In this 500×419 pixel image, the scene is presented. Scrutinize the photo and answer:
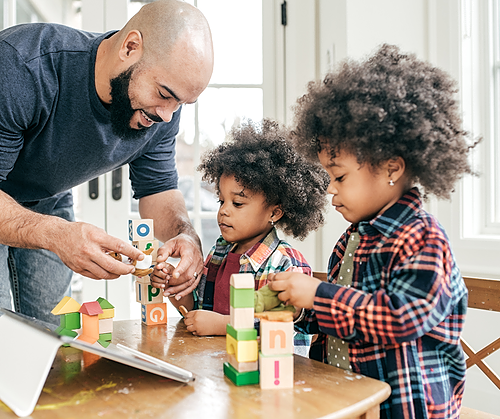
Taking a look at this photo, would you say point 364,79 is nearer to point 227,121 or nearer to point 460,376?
point 460,376

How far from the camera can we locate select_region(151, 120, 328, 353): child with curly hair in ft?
4.28

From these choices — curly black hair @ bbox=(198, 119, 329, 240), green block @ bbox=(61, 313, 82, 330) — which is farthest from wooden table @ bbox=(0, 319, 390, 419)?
curly black hair @ bbox=(198, 119, 329, 240)

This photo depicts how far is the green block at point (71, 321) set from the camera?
106 cm

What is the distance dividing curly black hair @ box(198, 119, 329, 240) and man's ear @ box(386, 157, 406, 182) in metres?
0.40

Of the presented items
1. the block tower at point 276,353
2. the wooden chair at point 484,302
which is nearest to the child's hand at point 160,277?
the block tower at point 276,353

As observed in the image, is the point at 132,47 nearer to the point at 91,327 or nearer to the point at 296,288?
the point at 91,327

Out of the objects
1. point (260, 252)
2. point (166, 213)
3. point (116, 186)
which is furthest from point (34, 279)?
point (260, 252)

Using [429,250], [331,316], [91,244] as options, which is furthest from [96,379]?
[429,250]

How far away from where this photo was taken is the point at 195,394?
758 millimetres

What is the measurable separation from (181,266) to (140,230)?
14 centimetres

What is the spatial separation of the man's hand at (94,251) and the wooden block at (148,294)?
0.47ft

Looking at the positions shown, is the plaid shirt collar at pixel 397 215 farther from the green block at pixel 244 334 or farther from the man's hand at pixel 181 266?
the man's hand at pixel 181 266

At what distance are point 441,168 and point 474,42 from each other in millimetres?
1366

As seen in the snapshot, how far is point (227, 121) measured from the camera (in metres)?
2.38
